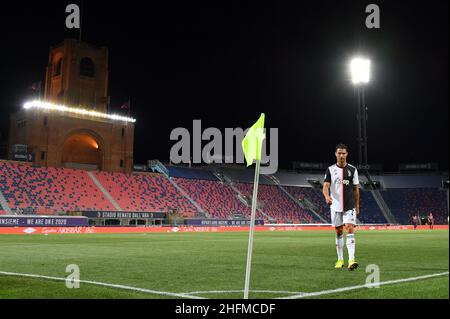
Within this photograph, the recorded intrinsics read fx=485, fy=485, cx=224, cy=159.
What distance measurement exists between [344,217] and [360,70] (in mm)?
25827

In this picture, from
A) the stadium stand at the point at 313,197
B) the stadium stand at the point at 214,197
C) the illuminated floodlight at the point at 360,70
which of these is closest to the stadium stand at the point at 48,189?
the stadium stand at the point at 214,197

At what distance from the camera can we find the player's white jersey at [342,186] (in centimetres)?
1001

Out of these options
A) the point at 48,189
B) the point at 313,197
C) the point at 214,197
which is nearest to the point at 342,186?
the point at 48,189

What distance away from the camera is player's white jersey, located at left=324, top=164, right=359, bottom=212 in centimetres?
1001

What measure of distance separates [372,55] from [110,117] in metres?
43.3

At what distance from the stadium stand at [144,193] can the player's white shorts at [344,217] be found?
5228 cm

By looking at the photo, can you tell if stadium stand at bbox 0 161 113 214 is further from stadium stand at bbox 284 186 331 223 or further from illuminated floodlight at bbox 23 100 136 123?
stadium stand at bbox 284 186 331 223

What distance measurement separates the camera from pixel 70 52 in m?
68.9

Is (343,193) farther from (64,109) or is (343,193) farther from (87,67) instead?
(87,67)

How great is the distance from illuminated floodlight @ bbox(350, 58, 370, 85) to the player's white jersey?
25289mm

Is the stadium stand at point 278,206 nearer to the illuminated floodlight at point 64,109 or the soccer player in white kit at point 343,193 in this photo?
the illuminated floodlight at point 64,109

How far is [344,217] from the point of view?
10000 mm
